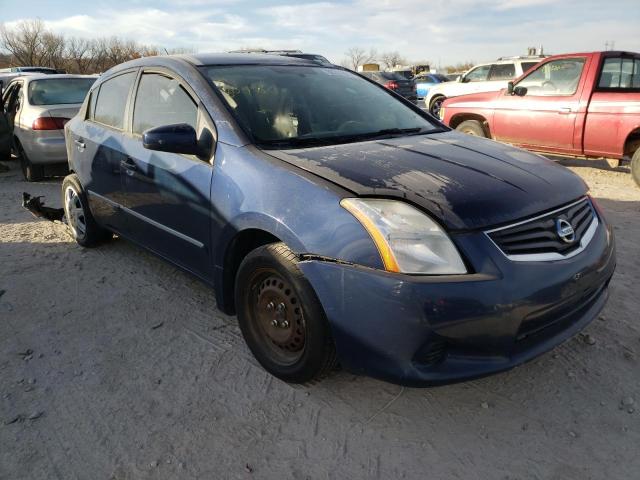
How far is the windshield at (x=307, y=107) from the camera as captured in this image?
2781 mm

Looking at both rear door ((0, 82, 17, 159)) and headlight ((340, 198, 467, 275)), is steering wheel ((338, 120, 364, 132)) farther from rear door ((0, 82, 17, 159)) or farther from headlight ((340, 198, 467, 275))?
rear door ((0, 82, 17, 159))

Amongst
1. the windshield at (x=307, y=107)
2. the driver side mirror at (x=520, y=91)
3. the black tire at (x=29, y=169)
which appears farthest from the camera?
the black tire at (x=29, y=169)

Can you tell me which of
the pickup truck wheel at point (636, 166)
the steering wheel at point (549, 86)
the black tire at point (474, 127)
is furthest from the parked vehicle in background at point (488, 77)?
the pickup truck wheel at point (636, 166)

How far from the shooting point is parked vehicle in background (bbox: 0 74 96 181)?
704cm

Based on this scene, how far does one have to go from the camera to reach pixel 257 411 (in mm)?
2361

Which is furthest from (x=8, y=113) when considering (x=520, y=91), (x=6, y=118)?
(x=520, y=91)

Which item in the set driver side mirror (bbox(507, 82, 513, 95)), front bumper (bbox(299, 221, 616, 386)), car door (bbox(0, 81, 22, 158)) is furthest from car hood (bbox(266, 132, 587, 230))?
car door (bbox(0, 81, 22, 158))

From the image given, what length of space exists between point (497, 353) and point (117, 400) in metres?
1.79

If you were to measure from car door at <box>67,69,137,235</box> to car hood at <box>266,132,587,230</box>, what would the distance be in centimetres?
165

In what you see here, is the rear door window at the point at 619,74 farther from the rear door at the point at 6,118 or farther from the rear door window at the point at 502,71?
the rear door at the point at 6,118

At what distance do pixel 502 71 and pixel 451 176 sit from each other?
11.3 m

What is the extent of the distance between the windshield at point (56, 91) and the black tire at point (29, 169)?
82 centimetres

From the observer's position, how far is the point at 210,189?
2666 mm

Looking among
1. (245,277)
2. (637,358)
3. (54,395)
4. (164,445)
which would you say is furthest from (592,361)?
(54,395)
